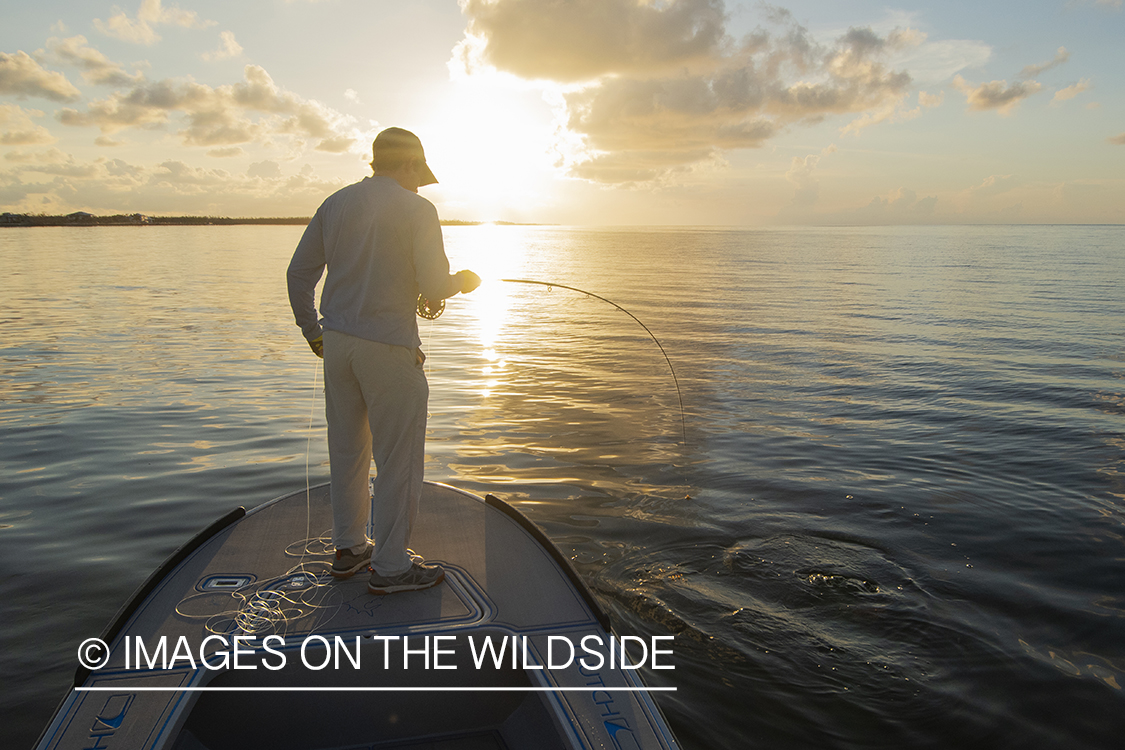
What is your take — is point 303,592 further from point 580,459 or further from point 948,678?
point 580,459

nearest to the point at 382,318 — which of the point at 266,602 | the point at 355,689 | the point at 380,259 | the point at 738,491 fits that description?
the point at 380,259

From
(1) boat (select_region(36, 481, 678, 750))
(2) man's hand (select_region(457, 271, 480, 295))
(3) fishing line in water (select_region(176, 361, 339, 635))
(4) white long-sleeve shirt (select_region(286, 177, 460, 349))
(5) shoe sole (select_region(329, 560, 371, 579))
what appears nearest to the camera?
(1) boat (select_region(36, 481, 678, 750))

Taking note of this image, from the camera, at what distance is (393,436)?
3629mm

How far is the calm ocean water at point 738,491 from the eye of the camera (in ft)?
13.6

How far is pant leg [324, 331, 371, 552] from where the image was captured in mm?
3609

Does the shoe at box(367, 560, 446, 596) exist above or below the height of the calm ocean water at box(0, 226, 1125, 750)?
above

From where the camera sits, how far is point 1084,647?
455 centimetres

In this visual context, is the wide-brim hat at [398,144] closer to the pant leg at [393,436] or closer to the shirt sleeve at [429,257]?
the shirt sleeve at [429,257]

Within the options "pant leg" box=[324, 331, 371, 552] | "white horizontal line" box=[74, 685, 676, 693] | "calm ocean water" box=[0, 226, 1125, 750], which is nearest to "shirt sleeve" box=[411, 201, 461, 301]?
"pant leg" box=[324, 331, 371, 552]

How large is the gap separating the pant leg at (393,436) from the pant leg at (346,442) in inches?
4.1

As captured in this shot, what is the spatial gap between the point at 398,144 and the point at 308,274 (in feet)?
2.98

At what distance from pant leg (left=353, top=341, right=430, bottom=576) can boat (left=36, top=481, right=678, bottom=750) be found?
297 mm

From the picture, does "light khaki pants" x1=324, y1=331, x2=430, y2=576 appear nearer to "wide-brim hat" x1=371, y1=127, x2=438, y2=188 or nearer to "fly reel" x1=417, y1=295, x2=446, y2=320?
"fly reel" x1=417, y1=295, x2=446, y2=320

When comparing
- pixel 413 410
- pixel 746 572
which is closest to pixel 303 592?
pixel 413 410
